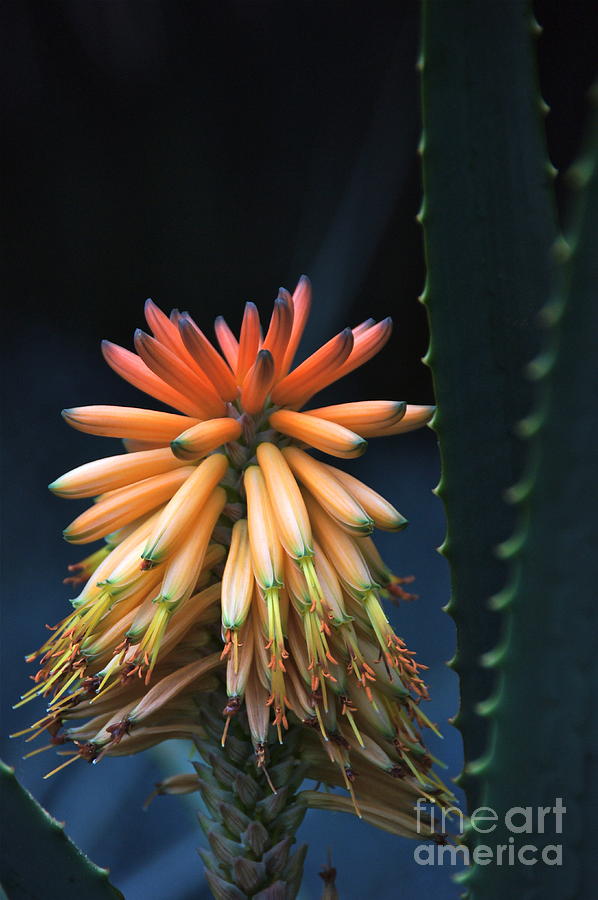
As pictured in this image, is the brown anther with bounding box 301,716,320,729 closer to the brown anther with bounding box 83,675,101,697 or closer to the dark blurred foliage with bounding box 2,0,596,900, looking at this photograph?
the brown anther with bounding box 83,675,101,697

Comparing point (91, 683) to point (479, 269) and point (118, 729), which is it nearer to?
point (118, 729)

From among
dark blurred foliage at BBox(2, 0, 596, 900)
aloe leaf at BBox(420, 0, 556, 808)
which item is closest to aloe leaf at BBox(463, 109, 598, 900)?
aloe leaf at BBox(420, 0, 556, 808)

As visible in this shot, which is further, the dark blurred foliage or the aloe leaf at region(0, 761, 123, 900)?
the dark blurred foliage

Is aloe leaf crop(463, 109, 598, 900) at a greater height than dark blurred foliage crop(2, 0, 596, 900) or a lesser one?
lesser

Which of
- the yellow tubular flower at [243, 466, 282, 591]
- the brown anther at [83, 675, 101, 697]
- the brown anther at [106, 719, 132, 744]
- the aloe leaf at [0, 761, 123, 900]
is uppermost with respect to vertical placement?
the yellow tubular flower at [243, 466, 282, 591]

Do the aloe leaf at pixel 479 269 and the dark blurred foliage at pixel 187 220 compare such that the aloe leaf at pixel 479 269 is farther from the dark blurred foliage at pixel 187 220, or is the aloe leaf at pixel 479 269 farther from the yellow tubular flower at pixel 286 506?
the dark blurred foliage at pixel 187 220

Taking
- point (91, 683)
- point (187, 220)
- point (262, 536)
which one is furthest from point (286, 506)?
point (187, 220)

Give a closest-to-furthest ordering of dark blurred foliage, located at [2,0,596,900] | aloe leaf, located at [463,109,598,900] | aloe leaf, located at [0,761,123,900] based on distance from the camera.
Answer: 1. aloe leaf, located at [463,109,598,900]
2. aloe leaf, located at [0,761,123,900]
3. dark blurred foliage, located at [2,0,596,900]
